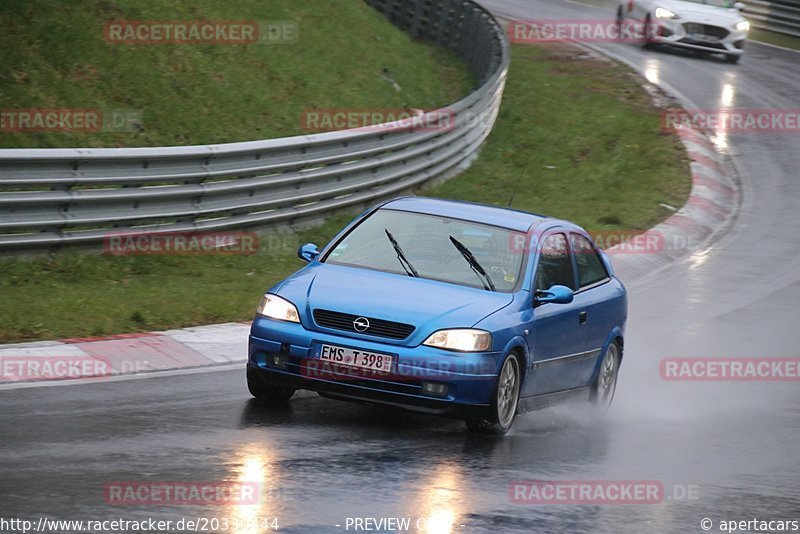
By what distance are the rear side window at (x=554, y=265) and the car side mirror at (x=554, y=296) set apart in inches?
4.4

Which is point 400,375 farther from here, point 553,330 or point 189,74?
point 189,74

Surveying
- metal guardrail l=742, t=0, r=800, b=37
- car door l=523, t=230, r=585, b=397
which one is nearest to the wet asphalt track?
Result: car door l=523, t=230, r=585, b=397

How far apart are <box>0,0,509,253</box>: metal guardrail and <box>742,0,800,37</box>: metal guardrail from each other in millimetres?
19435

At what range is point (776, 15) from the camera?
38375mm

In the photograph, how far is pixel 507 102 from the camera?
2569cm

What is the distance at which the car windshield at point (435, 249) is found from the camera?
9312 millimetres

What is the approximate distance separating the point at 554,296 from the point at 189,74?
11129 millimetres

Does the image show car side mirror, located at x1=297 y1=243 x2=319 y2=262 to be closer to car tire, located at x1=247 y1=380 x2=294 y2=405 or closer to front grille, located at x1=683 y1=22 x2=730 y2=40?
car tire, located at x1=247 y1=380 x2=294 y2=405

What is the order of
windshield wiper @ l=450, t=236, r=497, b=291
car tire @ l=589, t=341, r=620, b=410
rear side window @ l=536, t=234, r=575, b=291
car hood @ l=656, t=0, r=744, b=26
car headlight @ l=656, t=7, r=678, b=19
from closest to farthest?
windshield wiper @ l=450, t=236, r=497, b=291
rear side window @ l=536, t=234, r=575, b=291
car tire @ l=589, t=341, r=620, b=410
car hood @ l=656, t=0, r=744, b=26
car headlight @ l=656, t=7, r=678, b=19

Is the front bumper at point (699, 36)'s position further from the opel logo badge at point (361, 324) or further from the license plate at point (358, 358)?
the license plate at point (358, 358)

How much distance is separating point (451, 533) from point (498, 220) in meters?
3.84

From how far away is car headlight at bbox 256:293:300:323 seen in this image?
8711 millimetres

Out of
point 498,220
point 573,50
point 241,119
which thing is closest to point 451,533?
point 498,220

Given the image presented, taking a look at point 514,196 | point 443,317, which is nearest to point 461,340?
point 443,317
